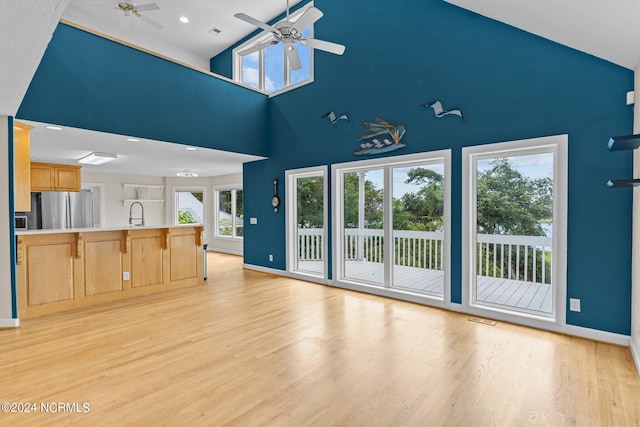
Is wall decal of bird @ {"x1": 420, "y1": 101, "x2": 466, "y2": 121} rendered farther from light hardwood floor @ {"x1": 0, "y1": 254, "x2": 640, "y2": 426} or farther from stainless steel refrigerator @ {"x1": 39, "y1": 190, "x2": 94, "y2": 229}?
stainless steel refrigerator @ {"x1": 39, "y1": 190, "x2": 94, "y2": 229}

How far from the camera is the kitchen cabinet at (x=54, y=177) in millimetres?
6004

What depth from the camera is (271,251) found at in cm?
623

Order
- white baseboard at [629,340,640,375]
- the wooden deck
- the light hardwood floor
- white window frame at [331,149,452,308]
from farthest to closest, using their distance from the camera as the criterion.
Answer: white window frame at [331,149,452,308] < the wooden deck < white baseboard at [629,340,640,375] < the light hardwood floor

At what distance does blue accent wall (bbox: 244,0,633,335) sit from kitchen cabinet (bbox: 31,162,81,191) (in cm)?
423

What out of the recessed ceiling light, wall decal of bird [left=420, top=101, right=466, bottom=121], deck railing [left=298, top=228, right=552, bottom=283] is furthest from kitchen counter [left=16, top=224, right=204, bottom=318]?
wall decal of bird [left=420, top=101, right=466, bottom=121]

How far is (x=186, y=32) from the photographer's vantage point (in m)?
6.72

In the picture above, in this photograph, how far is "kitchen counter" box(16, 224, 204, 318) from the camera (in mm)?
3715

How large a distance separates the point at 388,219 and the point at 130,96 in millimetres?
3837

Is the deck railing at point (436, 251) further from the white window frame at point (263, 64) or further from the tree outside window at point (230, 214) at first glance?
the tree outside window at point (230, 214)

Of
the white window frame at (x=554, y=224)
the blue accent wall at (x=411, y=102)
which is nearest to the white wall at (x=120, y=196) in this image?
the blue accent wall at (x=411, y=102)

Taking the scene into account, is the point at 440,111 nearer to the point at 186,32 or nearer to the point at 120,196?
the point at 186,32

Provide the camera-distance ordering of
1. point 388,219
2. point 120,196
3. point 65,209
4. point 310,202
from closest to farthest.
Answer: point 388,219
point 310,202
point 65,209
point 120,196

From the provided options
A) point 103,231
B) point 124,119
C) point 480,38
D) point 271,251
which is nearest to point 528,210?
point 480,38

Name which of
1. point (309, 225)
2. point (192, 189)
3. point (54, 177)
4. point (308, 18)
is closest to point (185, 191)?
point (192, 189)
